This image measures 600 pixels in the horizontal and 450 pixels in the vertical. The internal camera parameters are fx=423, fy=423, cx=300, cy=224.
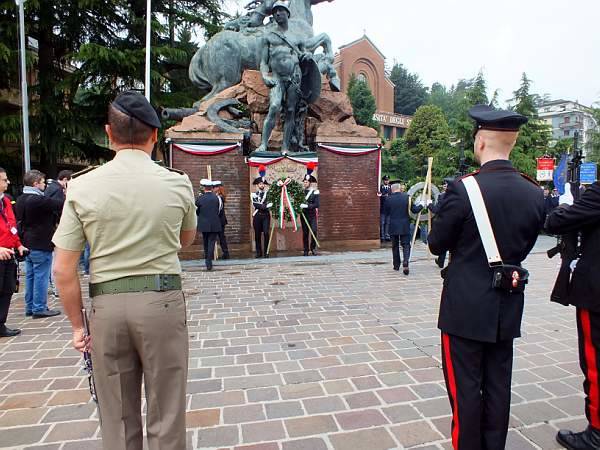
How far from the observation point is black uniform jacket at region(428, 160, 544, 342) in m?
2.15

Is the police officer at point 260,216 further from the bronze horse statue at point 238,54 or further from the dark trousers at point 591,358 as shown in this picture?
the dark trousers at point 591,358

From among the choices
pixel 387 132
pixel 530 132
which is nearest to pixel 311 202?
pixel 530 132

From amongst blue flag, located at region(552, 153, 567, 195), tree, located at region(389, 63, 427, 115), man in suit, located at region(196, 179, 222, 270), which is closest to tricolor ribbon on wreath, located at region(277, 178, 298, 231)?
man in suit, located at region(196, 179, 222, 270)

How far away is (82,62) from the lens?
1680 cm

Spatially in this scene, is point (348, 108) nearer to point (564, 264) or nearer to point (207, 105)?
point (207, 105)

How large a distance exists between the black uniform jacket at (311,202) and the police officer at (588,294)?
838 cm

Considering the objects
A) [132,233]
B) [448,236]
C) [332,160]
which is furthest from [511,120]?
[332,160]

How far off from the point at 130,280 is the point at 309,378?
7.22ft

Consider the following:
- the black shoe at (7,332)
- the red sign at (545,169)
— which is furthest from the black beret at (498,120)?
the red sign at (545,169)

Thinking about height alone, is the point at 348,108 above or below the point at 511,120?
above

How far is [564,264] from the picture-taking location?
111 inches

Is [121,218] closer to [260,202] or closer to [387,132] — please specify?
[260,202]

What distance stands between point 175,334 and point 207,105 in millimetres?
10983

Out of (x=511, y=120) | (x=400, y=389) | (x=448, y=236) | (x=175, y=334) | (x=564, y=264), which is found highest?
(x=511, y=120)
